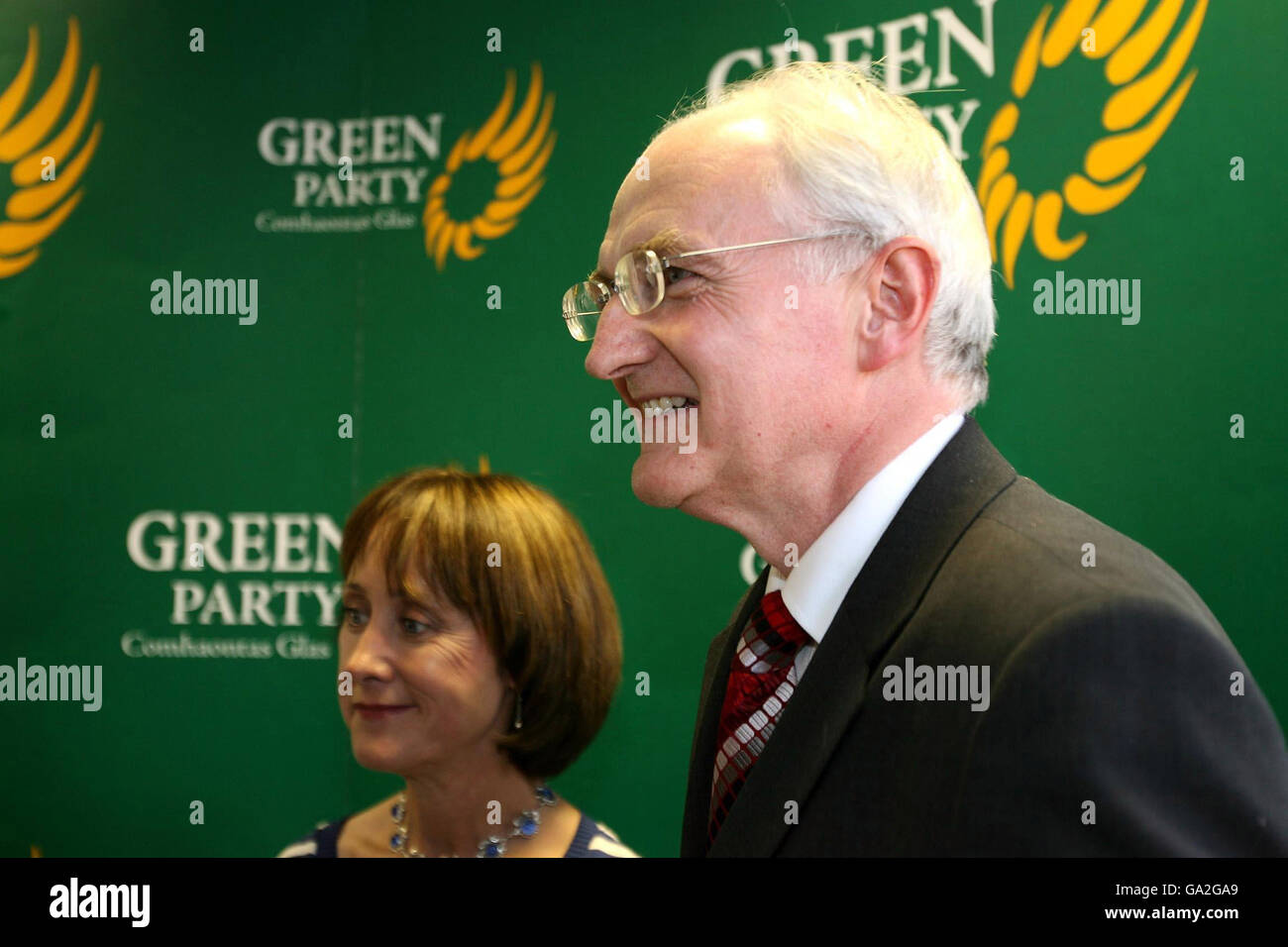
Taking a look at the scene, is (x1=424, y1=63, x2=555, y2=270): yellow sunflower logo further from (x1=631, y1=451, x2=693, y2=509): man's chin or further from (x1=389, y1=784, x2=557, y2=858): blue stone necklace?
(x1=631, y1=451, x2=693, y2=509): man's chin

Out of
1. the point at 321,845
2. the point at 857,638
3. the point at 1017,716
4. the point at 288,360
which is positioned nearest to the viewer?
the point at 1017,716

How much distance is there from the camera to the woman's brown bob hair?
1.88 m

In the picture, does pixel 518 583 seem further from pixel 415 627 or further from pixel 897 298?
pixel 897 298

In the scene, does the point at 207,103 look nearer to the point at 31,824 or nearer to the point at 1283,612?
the point at 31,824

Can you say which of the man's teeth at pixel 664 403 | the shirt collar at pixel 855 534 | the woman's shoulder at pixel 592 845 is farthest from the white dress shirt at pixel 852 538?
the woman's shoulder at pixel 592 845

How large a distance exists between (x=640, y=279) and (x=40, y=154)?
93.2 inches

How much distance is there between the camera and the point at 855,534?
3.82 ft

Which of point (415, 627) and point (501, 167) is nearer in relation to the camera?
point (415, 627)

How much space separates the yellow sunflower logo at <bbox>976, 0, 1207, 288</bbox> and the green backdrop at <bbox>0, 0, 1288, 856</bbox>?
12 cm

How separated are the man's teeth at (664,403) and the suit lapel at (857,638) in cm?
30
